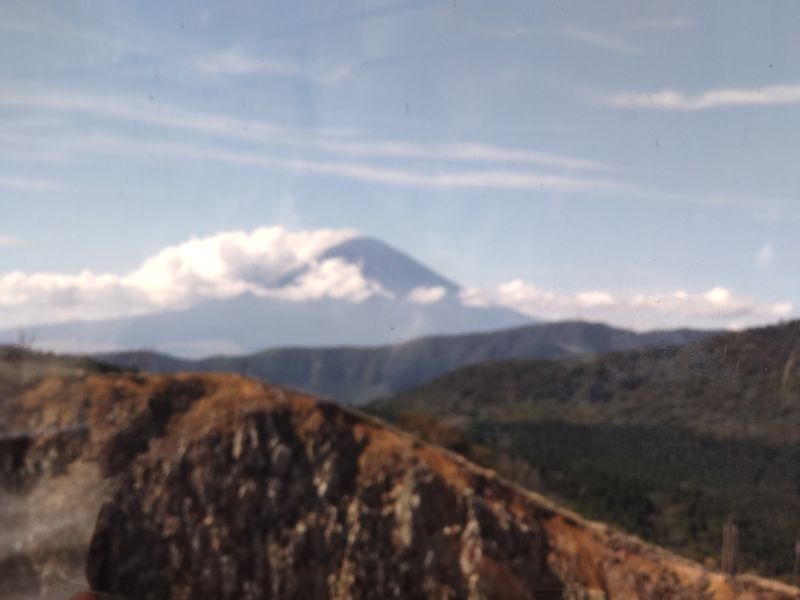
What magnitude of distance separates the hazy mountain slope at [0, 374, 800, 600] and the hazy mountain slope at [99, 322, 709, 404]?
2421cm

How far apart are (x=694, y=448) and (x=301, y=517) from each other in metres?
18.8

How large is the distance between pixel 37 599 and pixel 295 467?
5221mm

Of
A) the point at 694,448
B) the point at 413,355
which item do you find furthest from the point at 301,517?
the point at 413,355

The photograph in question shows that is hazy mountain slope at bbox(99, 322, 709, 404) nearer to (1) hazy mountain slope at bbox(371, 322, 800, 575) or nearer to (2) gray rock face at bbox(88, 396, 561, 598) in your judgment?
(1) hazy mountain slope at bbox(371, 322, 800, 575)

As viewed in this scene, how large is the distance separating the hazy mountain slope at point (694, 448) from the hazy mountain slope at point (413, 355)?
3.86m

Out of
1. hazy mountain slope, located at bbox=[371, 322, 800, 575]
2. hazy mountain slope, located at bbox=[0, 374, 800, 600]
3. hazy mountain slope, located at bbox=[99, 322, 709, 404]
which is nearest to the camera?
hazy mountain slope, located at bbox=[0, 374, 800, 600]

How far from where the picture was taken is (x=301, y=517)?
14375 millimetres

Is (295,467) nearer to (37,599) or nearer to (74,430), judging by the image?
(74,430)

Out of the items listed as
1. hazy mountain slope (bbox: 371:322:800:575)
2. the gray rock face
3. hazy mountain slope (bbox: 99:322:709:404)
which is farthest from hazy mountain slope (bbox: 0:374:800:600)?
hazy mountain slope (bbox: 99:322:709:404)

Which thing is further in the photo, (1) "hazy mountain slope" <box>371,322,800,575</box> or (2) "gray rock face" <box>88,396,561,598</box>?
(1) "hazy mountain slope" <box>371,322,800,575</box>

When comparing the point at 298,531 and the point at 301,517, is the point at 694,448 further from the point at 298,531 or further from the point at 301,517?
the point at 298,531

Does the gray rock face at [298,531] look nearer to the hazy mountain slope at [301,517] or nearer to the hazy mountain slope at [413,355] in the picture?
the hazy mountain slope at [301,517]

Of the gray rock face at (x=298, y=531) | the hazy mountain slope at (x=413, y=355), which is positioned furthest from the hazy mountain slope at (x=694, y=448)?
the gray rock face at (x=298, y=531)

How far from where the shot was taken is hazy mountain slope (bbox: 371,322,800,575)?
26.0 meters
